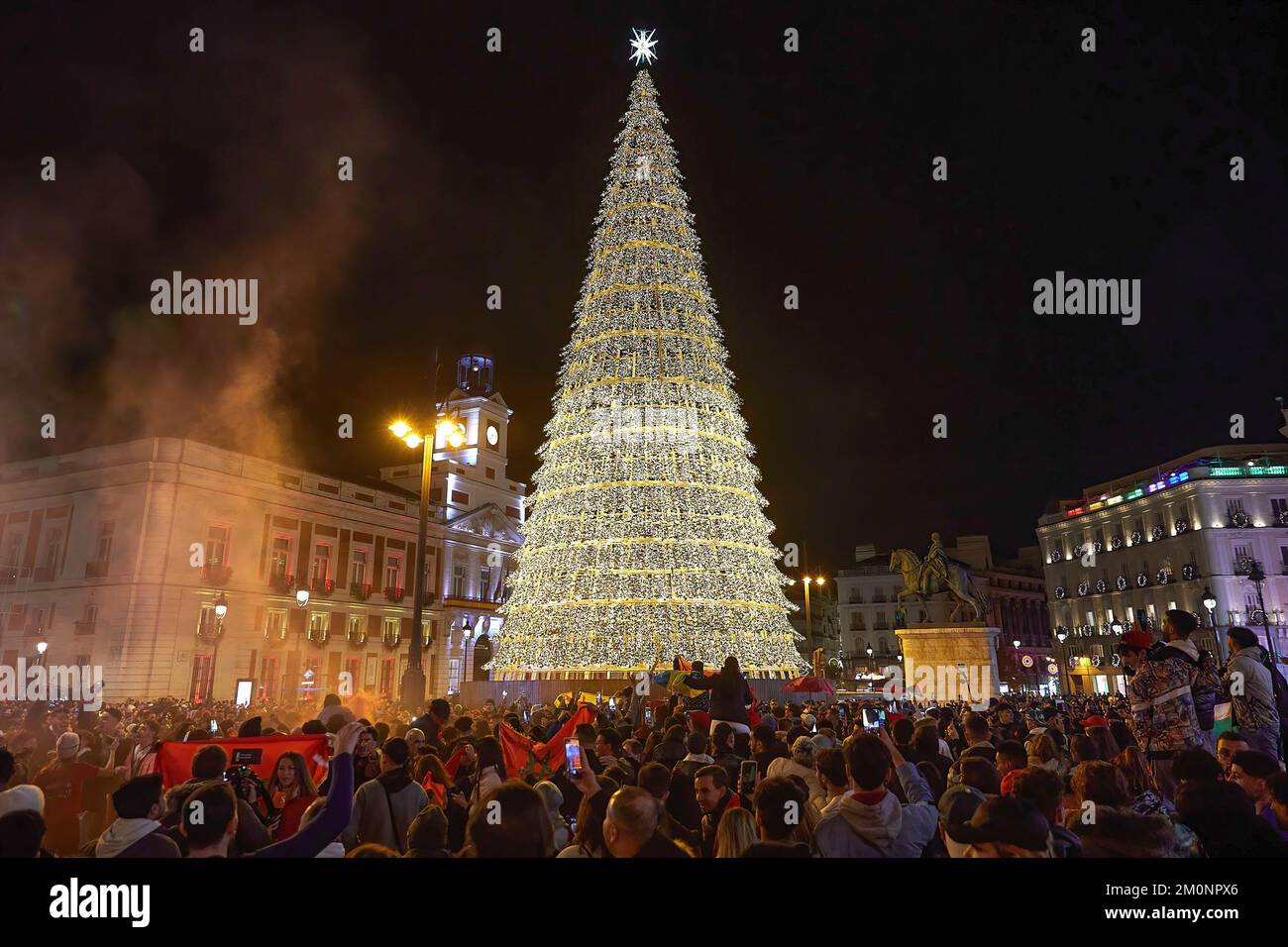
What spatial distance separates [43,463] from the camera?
39062 mm

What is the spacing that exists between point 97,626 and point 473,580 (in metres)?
25.7

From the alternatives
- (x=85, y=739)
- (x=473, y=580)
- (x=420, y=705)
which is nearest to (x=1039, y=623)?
(x=473, y=580)

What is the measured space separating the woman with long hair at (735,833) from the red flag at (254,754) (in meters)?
4.21

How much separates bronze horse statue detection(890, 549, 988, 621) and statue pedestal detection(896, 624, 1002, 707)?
603 millimetres

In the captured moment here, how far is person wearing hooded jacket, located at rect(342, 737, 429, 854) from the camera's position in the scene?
505 centimetres

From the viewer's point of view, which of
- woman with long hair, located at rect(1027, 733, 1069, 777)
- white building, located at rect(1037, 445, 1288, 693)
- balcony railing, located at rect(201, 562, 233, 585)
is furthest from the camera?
white building, located at rect(1037, 445, 1288, 693)

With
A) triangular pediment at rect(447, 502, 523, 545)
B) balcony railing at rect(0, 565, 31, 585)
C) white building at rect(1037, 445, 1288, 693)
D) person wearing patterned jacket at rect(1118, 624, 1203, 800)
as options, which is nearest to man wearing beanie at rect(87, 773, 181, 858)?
person wearing patterned jacket at rect(1118, 624, 1203, 800)

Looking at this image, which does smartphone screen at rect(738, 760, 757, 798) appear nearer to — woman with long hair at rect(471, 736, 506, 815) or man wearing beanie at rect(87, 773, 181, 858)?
woman with long hair at rect(471, 736, 506, 815)

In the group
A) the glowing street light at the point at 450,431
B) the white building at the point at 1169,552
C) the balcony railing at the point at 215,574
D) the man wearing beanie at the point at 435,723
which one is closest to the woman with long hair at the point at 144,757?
the man wearing beanie at the point at 435,723

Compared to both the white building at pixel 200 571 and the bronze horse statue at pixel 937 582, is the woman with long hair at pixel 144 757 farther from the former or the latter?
the white building at pixel 200 571

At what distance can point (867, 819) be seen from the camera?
381 cm

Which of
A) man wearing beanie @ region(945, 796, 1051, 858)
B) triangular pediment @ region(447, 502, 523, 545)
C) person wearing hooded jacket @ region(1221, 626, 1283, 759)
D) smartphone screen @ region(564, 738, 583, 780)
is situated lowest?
smartphone screen @ region(564, 738, 583, 780)

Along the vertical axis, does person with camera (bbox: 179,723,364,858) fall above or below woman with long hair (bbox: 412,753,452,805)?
above
